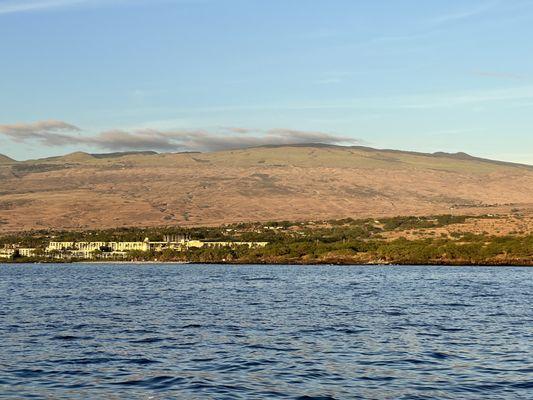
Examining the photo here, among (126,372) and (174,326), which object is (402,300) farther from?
(126,372)

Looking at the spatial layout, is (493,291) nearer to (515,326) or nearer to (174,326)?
(515,326)

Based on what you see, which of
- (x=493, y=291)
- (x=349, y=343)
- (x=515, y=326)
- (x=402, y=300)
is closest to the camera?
(x=349, y=343)

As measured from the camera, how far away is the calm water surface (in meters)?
39.4

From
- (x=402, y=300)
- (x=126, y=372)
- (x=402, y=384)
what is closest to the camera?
(x=402, y=384)

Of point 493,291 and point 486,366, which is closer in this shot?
point 486,366

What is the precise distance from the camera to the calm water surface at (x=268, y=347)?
1551 inches

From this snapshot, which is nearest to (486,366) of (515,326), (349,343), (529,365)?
(529,365)

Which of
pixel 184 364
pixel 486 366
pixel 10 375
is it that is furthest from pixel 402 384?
pixel 10 375

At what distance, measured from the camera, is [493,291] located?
4109 inches

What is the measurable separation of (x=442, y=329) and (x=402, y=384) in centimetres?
2230

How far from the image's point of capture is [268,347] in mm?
52062

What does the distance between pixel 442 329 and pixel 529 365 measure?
16519mm

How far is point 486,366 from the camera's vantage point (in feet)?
148

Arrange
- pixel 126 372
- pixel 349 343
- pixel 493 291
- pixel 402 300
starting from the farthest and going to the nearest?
pixel 493 291 < pixel 402 300 < pixel 349 343 < pixel 126 372
